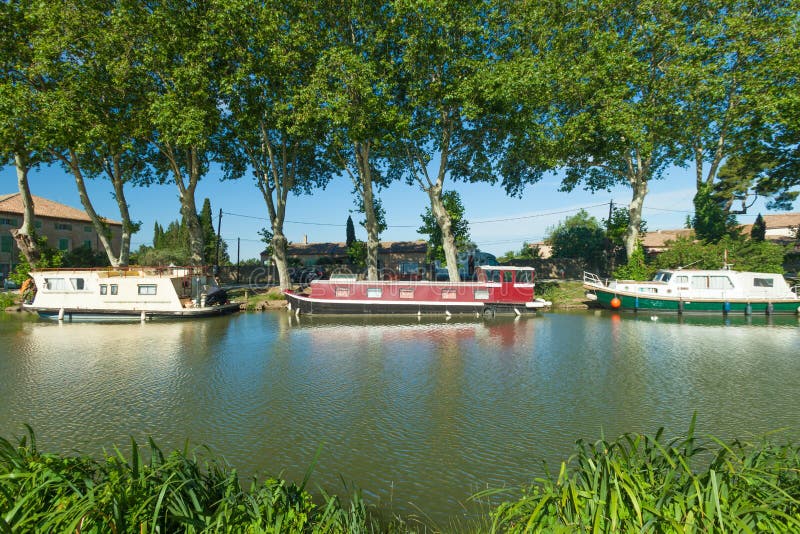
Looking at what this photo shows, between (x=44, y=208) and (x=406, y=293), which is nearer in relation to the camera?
(x=406, y=293)

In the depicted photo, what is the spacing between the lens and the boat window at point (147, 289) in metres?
27.3

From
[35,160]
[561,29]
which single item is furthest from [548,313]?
[35,160]

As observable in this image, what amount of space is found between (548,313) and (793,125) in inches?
872

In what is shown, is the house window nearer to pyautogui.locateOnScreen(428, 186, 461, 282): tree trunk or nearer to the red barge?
the red barge

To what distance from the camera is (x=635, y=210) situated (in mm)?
35938

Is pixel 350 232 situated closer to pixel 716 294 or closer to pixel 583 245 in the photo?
pixel 583 245

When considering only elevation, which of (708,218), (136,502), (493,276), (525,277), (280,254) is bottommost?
(136,502)

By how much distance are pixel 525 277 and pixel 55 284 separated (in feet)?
106

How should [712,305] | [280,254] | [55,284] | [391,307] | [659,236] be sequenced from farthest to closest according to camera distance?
[659,236], [280,254], [712,305], [391,307], [55,284]

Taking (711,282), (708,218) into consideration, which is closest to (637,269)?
(711,282)

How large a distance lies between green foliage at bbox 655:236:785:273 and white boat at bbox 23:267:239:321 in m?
37.2

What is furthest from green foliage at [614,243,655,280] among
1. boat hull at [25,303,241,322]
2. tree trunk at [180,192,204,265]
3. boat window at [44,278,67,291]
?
boat window at [44,278,67,291]

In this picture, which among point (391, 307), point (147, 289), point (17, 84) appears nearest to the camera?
point (17, 84)

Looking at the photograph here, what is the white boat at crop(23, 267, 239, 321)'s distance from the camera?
26.9 meters
